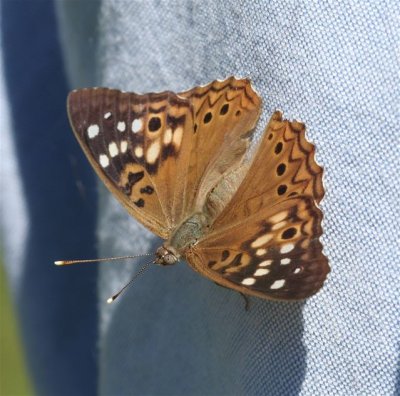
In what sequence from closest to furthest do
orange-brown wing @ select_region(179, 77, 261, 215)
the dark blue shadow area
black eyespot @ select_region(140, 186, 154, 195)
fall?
1. orange-brown wing @ select_region(179, 77, 261, 215)
2. black eyespot @ select_region(140, 186, 154, 195)
3. the dark blue shadow area

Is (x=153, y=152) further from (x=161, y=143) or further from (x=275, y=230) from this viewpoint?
(x=275, y=230)

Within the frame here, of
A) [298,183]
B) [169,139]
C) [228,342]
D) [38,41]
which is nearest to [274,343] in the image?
[228,342]

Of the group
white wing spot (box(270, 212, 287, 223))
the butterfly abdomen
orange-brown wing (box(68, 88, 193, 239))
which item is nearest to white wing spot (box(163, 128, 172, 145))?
orange-brown wing (box(68, 88, 193, 239))

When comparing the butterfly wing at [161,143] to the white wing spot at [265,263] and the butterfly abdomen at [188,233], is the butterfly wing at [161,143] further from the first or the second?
the white wing spot at [265,263]

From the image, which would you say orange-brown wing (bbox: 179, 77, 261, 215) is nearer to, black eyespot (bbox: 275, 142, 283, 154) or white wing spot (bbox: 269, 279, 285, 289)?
black eyespot (bbox: 275, 142, 283, 154)

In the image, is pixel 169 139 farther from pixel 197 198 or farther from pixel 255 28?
pixel 255 28

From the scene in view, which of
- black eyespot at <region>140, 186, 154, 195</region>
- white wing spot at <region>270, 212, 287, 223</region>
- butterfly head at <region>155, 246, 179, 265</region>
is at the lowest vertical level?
white wing spot at <region>270, 212, 287, 223</region>

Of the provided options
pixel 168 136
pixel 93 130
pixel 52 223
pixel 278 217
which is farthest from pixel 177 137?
pixel 52 223
